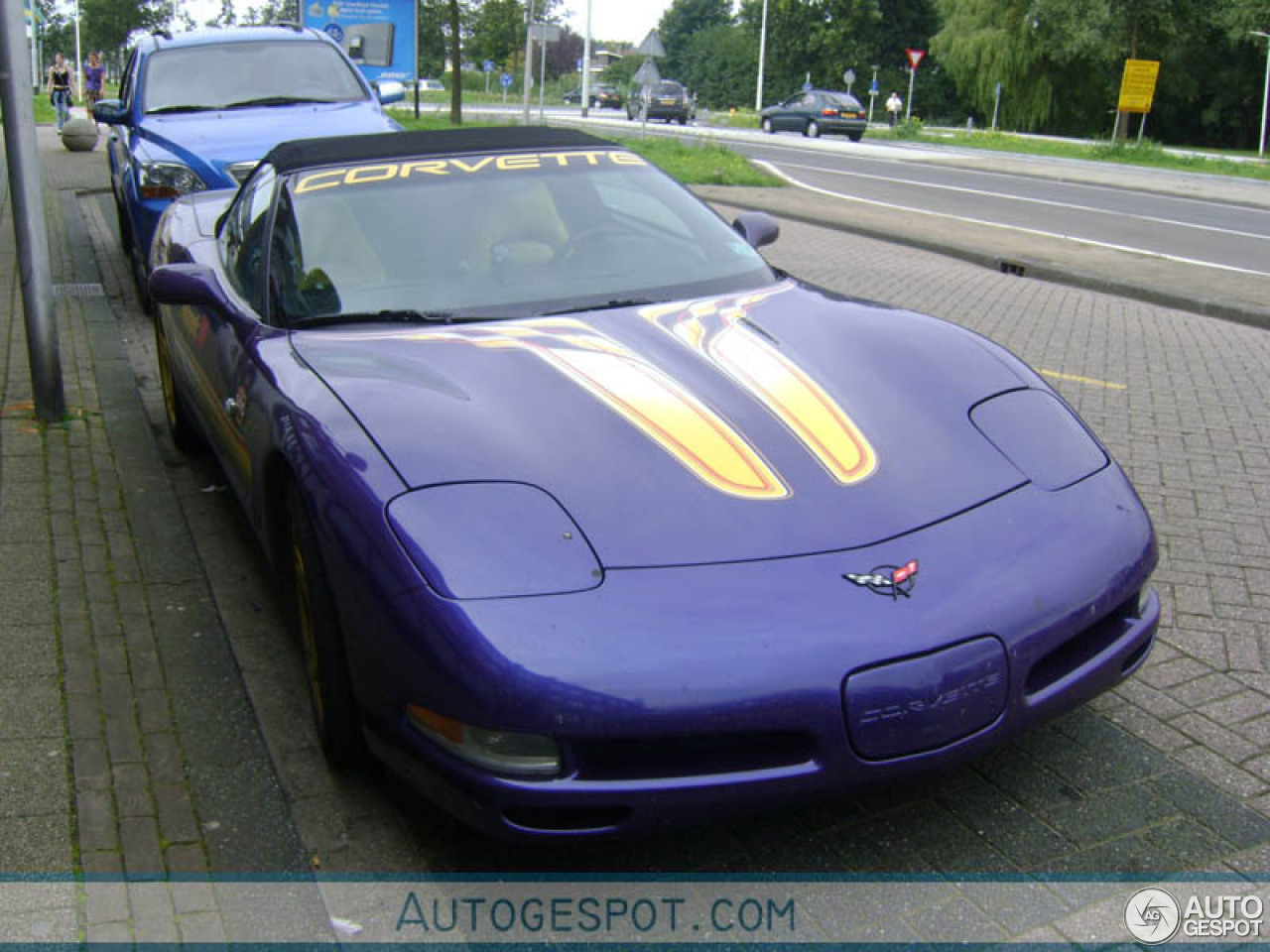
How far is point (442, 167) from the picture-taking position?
4082 mm

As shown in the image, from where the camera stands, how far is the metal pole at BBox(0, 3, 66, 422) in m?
5.30

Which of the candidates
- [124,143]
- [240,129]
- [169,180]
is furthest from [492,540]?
[124,143]

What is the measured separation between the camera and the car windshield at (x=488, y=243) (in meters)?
3.64

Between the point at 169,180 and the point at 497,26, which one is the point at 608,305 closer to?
the point at 169,180

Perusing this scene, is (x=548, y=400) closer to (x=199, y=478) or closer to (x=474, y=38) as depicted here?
(x=199, y=478)

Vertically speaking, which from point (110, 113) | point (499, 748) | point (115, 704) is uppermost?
point (110, 113)

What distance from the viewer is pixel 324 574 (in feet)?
9.12

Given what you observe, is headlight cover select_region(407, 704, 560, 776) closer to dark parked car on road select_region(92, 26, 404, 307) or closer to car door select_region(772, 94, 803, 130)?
dark parked car on road select_region(92, 26, 404, 307)

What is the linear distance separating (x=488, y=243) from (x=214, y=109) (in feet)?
20.0

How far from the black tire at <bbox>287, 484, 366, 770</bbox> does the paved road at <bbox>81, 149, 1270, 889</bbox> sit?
0.11m

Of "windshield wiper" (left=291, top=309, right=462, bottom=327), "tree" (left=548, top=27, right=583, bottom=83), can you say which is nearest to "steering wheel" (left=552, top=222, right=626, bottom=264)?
"windshield wiper" (left=291, top=309, right=462, bottom=327)

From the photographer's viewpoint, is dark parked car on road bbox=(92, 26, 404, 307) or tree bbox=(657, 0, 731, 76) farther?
tree bbox=(657, 0, 731, 76)

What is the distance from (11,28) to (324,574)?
3.74 m

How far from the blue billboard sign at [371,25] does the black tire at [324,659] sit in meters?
24.8
